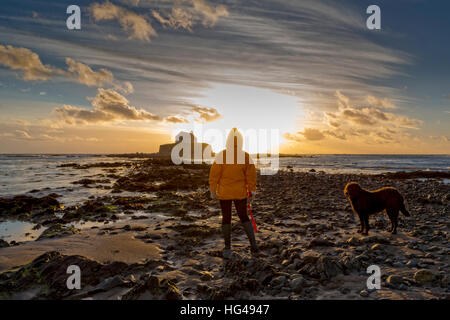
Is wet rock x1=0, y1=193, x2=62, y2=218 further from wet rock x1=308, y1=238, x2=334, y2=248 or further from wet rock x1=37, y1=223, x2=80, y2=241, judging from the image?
wet rock x1=308, y1=238, x2=334, y2=248

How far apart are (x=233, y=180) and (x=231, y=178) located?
0.23 feet

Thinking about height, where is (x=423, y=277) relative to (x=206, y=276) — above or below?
above

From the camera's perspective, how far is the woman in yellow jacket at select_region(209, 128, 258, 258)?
20.0 feet

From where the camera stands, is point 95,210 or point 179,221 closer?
point 179,221

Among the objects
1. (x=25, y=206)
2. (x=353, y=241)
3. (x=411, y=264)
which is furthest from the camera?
(x=25, y=206)

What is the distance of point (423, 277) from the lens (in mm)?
4344

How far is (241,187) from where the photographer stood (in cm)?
614

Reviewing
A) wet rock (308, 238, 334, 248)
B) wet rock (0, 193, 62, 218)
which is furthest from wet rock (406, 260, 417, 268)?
wet rock (0, 193, 62, 218)

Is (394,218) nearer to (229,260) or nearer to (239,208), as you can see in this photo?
(239,208)

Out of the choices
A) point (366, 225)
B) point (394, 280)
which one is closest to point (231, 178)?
point (394, 280)

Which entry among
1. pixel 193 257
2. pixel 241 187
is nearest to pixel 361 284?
pixel 241 187
